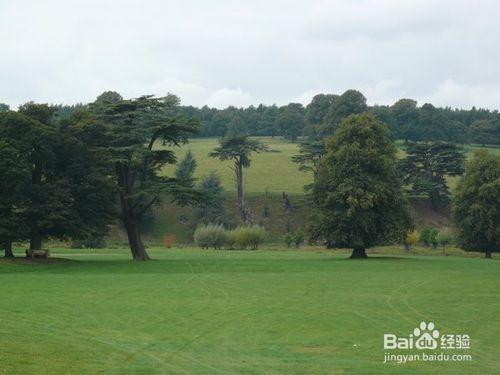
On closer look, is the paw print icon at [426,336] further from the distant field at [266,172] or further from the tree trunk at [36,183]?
the distant field at [266,172]

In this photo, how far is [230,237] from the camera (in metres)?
78.7

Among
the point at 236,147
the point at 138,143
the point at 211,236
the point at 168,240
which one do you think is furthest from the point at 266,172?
the point at 138,143

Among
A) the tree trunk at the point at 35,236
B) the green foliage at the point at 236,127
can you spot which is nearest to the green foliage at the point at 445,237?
the tree trunk at the point at 35,236

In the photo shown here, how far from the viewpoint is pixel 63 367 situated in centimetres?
1309

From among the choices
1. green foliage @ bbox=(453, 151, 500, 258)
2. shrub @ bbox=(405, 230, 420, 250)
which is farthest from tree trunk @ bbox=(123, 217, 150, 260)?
shrub @ bbox=(405, 230, 420, 250)

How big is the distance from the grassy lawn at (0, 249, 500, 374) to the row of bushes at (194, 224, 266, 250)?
39668 mm

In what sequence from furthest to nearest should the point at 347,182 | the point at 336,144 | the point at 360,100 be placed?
1. the point at 360,100
2. the point at 336,144
3. the point at 347,182

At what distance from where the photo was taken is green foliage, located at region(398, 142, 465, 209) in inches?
3871

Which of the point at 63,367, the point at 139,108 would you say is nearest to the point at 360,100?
the point at 139,108

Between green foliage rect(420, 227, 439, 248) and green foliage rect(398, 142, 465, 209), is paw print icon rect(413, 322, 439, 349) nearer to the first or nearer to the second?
green foliage rect(420, 227, 439, 248)

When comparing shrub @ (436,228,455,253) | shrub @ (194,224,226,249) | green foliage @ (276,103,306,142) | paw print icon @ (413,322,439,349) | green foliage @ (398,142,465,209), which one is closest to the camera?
paw print icon @ (413,322,439,349)

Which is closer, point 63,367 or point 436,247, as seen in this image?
point 63,367

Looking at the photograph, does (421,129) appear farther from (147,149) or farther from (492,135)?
(147,149)

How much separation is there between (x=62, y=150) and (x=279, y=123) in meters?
115
